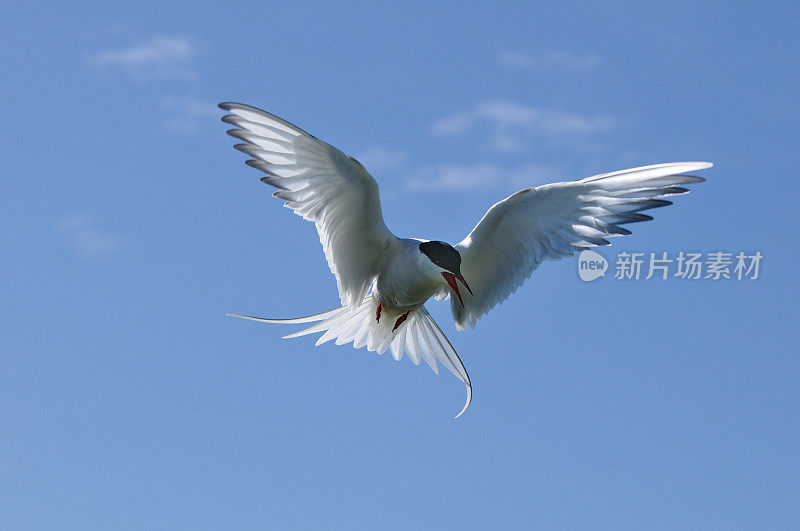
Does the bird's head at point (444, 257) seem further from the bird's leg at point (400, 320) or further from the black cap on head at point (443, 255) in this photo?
the bird's leg at point (400, 320)

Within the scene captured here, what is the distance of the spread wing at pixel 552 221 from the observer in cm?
892

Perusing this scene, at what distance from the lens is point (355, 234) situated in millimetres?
9000

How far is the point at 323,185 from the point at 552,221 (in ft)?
6.85

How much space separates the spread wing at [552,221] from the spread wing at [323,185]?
0.96m

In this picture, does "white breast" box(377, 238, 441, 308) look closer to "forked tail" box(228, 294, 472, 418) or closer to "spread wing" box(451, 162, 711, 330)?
"forked tail" box(228, 294, 472, 418)

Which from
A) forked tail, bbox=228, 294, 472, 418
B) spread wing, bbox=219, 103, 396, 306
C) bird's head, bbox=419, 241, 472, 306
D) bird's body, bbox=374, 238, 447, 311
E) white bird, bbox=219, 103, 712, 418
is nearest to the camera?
spread wing, bbox=219, 103, 396, 306

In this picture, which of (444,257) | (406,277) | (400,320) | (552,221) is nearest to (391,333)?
(400,320)

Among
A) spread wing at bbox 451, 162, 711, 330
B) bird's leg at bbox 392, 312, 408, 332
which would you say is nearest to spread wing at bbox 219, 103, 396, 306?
bird's leg at bbox 392, 312, 408, 332

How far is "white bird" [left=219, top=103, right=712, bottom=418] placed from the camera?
8.38 metres

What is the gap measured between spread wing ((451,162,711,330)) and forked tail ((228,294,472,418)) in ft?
1.88

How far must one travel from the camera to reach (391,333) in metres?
9.92

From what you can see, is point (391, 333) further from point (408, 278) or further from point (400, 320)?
point (408, 278)

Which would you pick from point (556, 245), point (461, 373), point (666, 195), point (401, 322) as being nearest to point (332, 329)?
point (401, 322)

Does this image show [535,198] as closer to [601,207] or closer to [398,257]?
[601,207]
